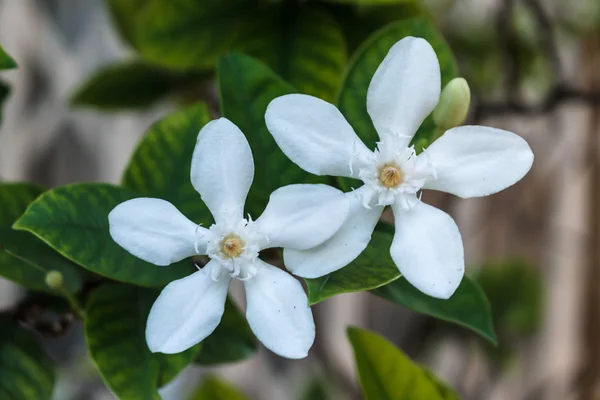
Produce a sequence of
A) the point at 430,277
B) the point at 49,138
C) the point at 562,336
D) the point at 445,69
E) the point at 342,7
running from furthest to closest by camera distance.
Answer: the point at 562,336 → the point at 49,138 → the point at 342,7 → the point at 445,69 → the point at 430,277

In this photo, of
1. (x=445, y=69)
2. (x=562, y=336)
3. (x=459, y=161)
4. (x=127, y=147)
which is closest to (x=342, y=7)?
(x=445, y=69)

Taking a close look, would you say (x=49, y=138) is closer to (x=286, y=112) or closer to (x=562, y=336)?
(x=286, y=112)

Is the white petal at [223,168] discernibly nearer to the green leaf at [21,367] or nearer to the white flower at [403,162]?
the white flower at [403,162]

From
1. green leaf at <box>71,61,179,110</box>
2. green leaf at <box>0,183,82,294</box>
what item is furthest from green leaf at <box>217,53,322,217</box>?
green leaf at <box>71,61,179,110</box>

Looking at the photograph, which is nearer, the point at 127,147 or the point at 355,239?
the point at 355,239

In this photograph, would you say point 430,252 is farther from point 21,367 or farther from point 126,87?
point 126,87

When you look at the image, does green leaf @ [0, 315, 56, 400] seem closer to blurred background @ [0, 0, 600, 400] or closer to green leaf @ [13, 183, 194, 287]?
green leaf @ [13, 183, 194, 287]
